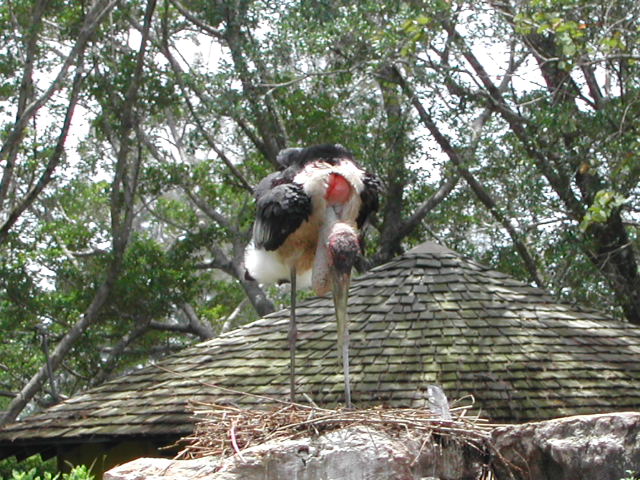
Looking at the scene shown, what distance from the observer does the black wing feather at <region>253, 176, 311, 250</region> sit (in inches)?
255

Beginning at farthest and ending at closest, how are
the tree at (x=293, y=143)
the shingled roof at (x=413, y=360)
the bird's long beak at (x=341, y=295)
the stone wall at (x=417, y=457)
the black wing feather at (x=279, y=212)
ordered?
the tree at (x=293, y=143)
the shingled roof at (x=413, y=360)
the black wing feather at (x=279, y=212)
the bird's long beak at (x=341, y=295)
the stone wall at (x=417, y=457)

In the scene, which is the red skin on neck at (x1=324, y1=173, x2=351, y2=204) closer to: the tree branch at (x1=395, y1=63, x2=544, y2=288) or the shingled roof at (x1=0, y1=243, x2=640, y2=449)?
the shingled roof at (x1=0, y1=243, x2=640, y2=449)

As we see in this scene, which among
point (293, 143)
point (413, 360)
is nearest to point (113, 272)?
point (293, 143)

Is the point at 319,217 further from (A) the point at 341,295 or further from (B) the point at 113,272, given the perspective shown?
(B) the point at 113,272

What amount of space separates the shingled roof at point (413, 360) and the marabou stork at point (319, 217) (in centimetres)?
191

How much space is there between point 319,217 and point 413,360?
2990mm

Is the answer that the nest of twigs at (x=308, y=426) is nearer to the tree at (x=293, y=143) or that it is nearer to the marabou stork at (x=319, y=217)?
the marabou stork at (x=319, y=217)

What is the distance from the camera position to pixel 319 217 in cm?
659

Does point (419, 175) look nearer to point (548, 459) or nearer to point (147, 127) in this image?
point (147, 127)

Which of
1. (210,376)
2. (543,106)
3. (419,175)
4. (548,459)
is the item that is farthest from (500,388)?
(419,175)

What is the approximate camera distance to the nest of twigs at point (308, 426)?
15.7 feet

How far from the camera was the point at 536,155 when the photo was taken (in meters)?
13.9

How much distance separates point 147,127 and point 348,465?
1732 cm

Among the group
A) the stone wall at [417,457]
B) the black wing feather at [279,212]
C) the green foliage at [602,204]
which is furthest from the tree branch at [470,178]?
the stone wall at [417,457]
